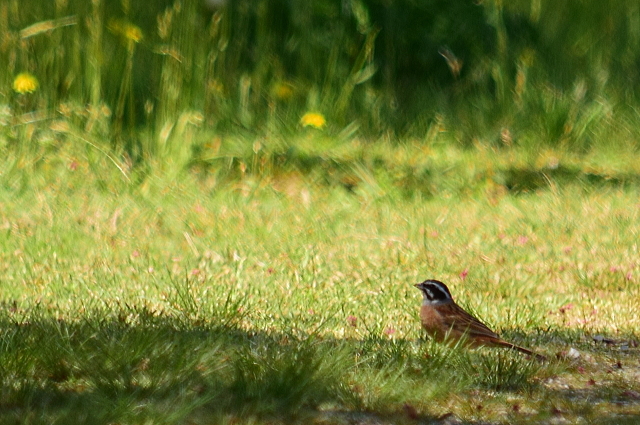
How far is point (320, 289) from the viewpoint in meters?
5.81

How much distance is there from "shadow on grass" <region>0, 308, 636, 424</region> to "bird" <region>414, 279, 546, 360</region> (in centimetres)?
9

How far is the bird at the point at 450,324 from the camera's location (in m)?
4.49

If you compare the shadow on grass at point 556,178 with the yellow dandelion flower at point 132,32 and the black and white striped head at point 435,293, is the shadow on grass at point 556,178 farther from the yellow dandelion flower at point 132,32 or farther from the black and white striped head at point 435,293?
the black and white striped head at point 435,293

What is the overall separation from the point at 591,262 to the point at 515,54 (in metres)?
4.34

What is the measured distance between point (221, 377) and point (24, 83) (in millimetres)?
4973

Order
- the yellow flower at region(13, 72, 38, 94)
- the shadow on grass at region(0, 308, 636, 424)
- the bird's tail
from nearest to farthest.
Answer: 1. the shadow on grass at region(0, 308, 636, 424)
2. the bird's tail
3. the yellow flower at region(13, 72, 38, 94)

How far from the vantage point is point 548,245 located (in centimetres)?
677

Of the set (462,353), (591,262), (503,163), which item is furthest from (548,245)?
(462,353)

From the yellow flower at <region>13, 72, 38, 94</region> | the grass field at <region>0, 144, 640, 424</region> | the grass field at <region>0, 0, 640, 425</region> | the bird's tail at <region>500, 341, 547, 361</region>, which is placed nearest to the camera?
the grass field at <region>0, 144, 640, 424</region>

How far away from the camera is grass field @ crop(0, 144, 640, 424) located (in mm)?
3795

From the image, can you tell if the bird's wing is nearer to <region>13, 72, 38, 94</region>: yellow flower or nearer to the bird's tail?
the bird's tail

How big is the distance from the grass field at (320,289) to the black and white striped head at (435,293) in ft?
0.58

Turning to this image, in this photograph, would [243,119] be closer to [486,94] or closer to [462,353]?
[486,94]

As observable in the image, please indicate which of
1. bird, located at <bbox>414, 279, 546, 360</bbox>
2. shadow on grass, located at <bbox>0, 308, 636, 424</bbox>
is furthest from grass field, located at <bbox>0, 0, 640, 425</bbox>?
bird, located at <bbox>414, 279, 546, 360</bbox>
